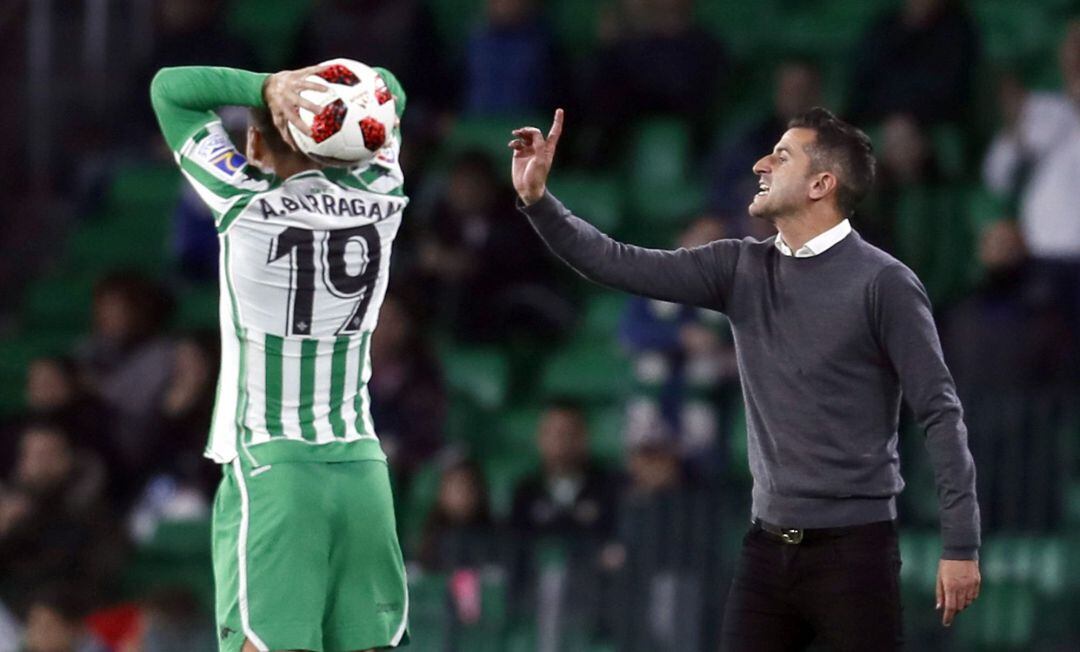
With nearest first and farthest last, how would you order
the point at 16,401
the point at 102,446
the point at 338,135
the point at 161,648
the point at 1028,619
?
the point at 338,135, the point at 1028,619, the point at 161,648, the point at 102,446, the point at 16,401

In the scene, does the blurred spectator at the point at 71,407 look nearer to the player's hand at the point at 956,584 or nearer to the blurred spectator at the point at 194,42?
the blurred spectator at the point at 194,42

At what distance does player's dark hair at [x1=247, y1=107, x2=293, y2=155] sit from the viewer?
5340mm

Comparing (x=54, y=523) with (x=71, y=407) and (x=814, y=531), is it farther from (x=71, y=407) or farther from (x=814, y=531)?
(x=814, y=531)

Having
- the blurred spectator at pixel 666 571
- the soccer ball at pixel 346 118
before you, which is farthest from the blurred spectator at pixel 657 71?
the soccer ball at pixel 346 118

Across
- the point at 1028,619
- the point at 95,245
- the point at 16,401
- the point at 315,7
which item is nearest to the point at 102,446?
the point at 16,401

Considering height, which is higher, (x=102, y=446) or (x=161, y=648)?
(x=102, y=446)

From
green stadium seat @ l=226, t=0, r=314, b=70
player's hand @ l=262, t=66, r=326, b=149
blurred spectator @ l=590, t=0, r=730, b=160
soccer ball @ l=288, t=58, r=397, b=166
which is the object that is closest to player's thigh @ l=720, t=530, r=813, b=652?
soccer ball @ l=288, t=58, r=397, b=166

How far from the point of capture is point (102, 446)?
10570mm

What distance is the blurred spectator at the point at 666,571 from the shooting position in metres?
8.20

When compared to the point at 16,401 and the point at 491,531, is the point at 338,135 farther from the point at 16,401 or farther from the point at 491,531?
the point at 16,401

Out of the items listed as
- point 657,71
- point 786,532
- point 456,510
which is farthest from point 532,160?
point 657,71

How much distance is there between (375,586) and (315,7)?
735 centimetres

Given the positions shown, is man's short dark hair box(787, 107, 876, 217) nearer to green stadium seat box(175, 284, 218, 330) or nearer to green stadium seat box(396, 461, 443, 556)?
green stadium seat box(396, 461, 443, 556)

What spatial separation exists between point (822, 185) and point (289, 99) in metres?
1.31
